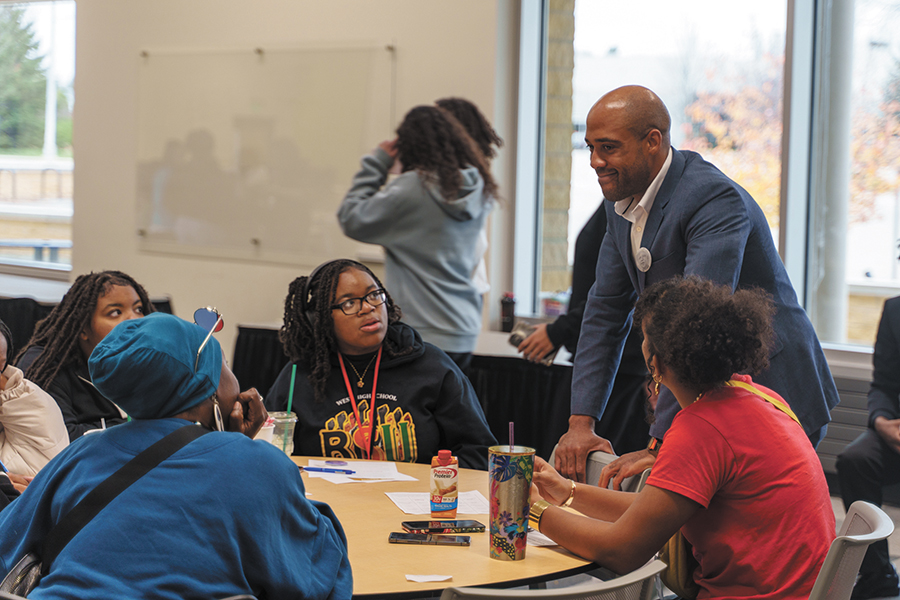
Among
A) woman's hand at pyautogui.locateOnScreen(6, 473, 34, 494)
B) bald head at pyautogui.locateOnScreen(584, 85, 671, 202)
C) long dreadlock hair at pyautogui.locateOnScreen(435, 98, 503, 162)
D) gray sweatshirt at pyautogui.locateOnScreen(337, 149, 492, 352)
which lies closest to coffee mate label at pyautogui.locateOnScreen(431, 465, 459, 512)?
bald head at pyautogui.locateOnScreen(584, 85, 671, 202)

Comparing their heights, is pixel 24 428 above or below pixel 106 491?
below

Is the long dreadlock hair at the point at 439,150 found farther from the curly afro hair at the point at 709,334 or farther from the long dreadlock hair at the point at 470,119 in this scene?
the curly afro hair at the point at 709,334

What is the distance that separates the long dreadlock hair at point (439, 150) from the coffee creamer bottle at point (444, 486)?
5.91 feet

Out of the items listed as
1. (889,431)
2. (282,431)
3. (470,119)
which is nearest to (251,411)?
(282,431)

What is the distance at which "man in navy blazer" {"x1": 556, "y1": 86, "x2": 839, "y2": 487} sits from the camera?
6.53 ft

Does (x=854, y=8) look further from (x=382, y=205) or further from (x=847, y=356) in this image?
(x=382, y=205)

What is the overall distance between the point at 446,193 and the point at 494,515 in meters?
2.03

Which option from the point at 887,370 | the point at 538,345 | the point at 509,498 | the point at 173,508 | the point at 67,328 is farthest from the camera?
the point at 887,370

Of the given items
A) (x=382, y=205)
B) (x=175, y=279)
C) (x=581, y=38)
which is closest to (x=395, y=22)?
(x=581, y=38)

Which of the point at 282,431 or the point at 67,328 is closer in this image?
the point at 282,431

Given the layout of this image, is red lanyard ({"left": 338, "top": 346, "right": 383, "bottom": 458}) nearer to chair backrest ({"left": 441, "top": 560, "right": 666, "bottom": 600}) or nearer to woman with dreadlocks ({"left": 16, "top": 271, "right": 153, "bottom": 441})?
woman with dreadlocks ({"left": 16, "top": 271, "right": 153, "bottom": 441})

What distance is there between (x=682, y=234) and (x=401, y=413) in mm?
991

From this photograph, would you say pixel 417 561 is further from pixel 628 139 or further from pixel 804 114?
pixel 804 114

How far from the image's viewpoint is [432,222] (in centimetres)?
349
